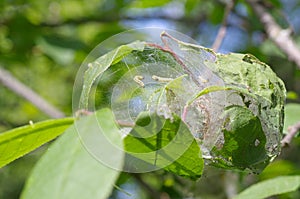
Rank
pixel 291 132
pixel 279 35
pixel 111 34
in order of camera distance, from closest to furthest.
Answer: pixel 291 132, pixel 279 35, pixel 111 34

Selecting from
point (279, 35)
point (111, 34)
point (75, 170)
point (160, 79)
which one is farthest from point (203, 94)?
point (111, 34)

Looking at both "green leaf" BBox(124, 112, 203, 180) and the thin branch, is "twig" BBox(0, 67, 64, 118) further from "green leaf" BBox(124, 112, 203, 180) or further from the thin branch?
"green leaf" BBox(124, 112, 203, 180)

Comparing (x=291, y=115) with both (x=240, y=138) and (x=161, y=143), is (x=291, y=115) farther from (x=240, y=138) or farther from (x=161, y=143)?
(x=161, y=143)

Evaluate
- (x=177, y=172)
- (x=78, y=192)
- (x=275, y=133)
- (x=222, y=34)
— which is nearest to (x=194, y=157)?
(x=177, y=172)

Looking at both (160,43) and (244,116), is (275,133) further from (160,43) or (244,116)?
(160,43)

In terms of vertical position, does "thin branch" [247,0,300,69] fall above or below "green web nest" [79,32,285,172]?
below

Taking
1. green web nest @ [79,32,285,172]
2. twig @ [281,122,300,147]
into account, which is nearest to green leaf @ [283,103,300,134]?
twig @ [281,122,300,147]

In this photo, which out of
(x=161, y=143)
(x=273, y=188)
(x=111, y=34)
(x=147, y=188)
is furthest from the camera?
(x=111, y=34)
